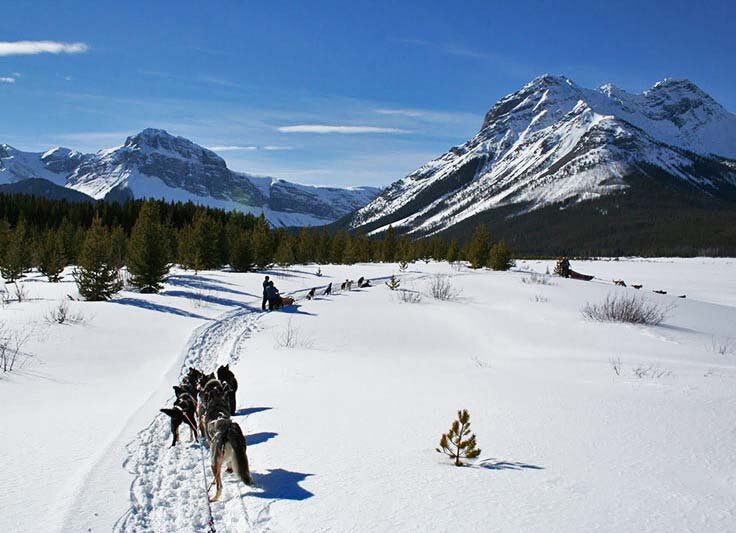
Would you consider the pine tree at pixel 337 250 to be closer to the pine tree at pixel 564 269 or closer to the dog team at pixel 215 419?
the pine tree at pixel 564 269

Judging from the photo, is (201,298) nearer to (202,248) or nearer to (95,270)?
(95,270)

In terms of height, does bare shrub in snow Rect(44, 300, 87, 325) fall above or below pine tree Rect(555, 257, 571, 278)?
below

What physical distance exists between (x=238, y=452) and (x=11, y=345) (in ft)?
27.5

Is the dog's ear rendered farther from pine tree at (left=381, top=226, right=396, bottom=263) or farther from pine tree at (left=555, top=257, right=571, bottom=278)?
pine tree at (left=381, top=226, right=396, bottom=263)

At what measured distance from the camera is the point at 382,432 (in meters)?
6.21

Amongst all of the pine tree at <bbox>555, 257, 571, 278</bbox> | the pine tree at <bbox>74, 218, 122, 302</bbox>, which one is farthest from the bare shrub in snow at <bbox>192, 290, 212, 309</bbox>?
the pine tree at <bbox>555, 257, 571, 278</bbox>

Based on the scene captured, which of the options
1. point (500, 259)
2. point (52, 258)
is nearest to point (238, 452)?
point (52, 258)

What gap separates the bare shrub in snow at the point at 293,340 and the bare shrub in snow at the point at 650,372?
26.1 feet

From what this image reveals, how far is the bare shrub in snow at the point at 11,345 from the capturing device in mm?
9097

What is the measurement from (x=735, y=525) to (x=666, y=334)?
12032 mm

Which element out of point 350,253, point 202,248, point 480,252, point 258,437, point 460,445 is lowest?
point 258,437

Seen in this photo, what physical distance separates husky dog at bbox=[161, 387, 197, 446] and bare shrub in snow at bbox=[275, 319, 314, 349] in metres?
6.39

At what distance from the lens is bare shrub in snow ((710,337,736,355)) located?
1215 centimetres

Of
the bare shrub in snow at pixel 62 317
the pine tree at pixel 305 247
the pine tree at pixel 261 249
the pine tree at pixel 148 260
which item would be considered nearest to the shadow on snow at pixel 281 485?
the bare shrub in snow at pixel 62 317
